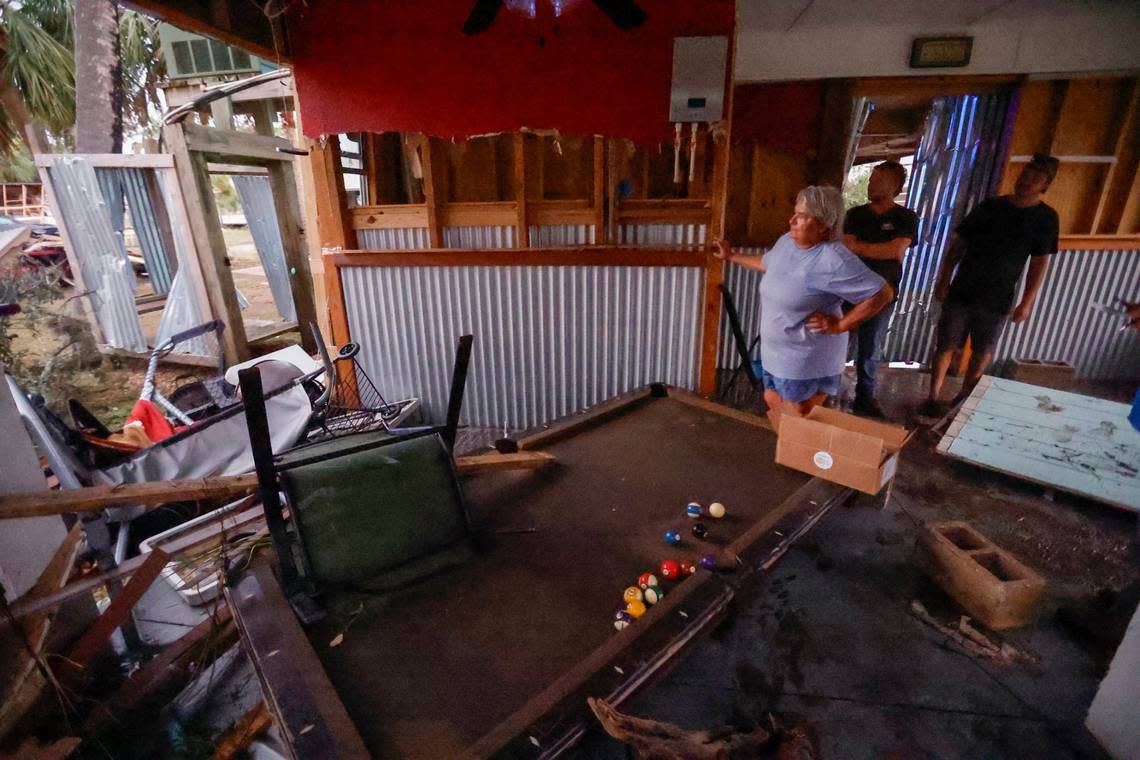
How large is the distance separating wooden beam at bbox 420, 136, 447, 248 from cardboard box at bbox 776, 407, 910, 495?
2.74m

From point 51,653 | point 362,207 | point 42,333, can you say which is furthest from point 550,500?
point 42,333

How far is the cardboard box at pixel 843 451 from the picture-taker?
6.77ft

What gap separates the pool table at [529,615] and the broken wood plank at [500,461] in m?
0.04

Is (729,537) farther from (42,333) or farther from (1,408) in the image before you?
(42,333)

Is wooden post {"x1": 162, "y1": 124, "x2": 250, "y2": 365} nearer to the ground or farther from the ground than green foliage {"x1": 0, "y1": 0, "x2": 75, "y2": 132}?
nearer to the ground

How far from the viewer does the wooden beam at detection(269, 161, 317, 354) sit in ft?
20.3

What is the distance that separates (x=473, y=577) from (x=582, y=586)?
0.36 m

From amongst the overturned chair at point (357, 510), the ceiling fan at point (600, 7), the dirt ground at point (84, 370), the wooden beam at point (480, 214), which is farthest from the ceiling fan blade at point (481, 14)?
the dirt ground at point (84, 370)

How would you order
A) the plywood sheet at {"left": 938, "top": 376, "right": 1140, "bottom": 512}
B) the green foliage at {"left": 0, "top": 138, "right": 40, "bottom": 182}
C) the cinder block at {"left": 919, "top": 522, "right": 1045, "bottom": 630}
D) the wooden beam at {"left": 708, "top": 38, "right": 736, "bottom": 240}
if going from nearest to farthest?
the cinder block at {"left": 919, "top": 522, "right": 1045, "bottom": 630}
the plywood sheet at {"left": 938, "top": 376, "right": 1140, "bottom": 512}
the wooden beam at {"left": 708, "top": 38, "right": 736, "bottom": 240}
the green foliage at {"left": 0, "top": 138, "right": 40, "bottom": 182}

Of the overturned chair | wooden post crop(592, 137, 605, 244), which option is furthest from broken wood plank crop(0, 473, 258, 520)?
wooden post crop(592, 137, 605, 244)

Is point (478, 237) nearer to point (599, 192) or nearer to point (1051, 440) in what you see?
point (599, 192)

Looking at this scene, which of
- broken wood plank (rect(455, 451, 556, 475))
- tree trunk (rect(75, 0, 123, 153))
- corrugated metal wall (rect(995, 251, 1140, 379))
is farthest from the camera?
tree trunk (rect(75, 0, 123, 153))

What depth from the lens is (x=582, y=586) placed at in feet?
5.58

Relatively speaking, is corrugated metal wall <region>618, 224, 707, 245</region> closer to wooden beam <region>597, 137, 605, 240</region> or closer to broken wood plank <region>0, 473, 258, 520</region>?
wooden beam <region>597, 137, 605, 240</region>
